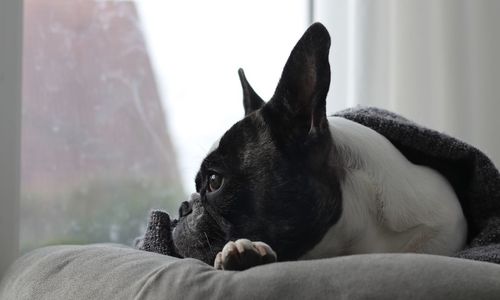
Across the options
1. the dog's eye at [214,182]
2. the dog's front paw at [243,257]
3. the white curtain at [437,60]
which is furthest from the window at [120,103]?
the dog's front paw at [243,257]

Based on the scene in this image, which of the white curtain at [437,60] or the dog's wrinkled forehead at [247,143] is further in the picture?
the white curtain at [437,60]

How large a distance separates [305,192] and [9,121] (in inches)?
24.9

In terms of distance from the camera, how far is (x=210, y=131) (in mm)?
2244

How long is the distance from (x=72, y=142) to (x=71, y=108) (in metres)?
0.09

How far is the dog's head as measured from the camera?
1.26 m

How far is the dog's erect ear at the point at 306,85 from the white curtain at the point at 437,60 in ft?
3.19

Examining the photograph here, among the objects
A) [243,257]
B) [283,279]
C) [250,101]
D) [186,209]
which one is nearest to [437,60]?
[250,101]

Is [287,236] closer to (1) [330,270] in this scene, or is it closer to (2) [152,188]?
(1) [330,270]

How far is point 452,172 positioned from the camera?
1.48m

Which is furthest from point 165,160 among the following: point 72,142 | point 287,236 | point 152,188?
point 287,236

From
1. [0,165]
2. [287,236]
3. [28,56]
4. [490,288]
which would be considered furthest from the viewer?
[28,56]

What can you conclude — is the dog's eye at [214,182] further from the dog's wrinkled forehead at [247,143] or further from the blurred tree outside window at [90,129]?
the blurred tree outside window at [90,129]

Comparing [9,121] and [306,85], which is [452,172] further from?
[9,121]

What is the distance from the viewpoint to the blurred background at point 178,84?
215cm
